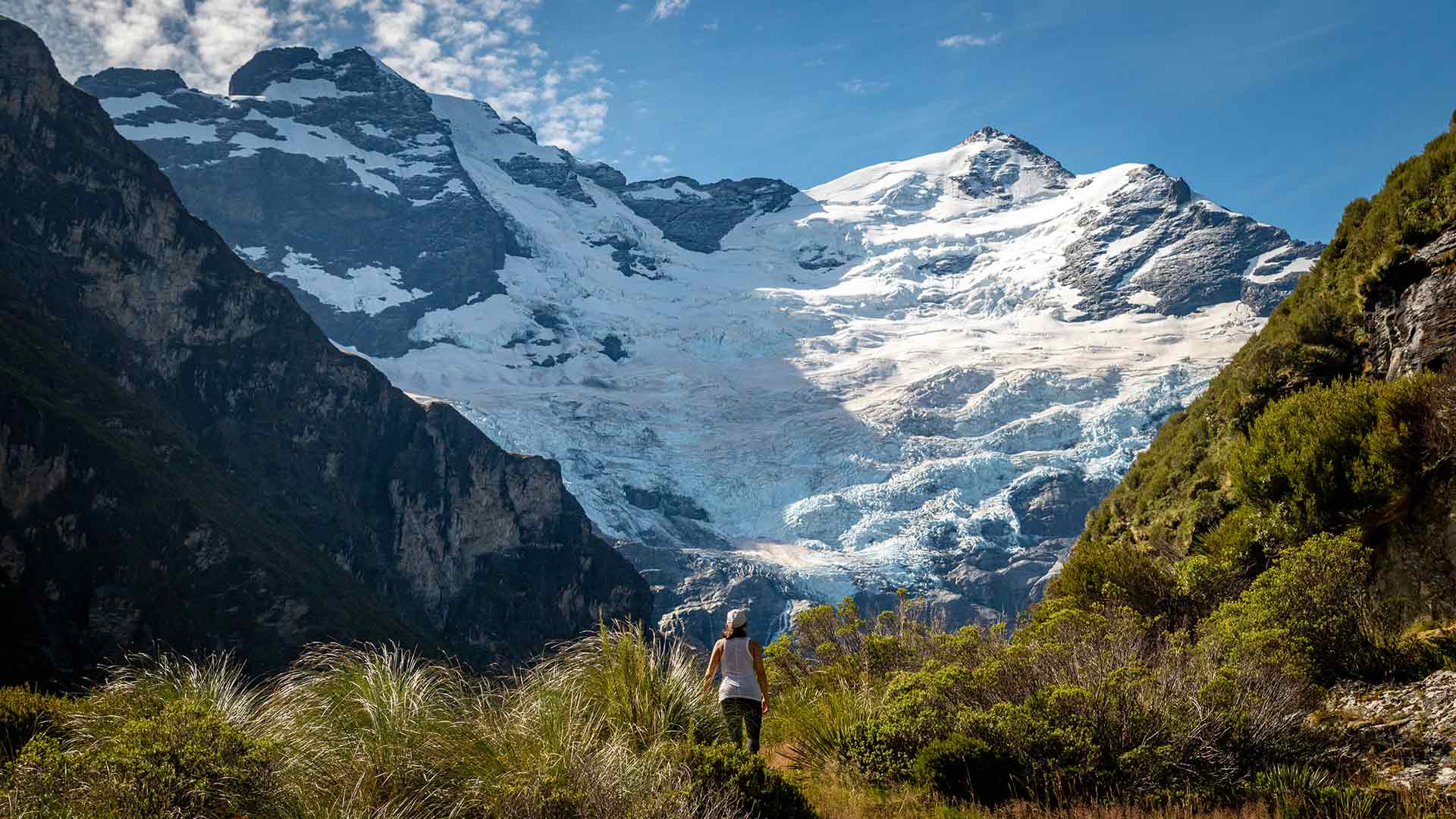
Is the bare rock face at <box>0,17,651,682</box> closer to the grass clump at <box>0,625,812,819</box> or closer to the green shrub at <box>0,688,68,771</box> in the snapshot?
the green shrub at <box>0,688,68,771</box>

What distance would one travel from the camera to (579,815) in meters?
7.75

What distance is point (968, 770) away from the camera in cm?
1005

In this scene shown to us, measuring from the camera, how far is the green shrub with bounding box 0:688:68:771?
972cm

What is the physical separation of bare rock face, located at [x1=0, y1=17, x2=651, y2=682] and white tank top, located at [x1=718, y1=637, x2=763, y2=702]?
3963 cm

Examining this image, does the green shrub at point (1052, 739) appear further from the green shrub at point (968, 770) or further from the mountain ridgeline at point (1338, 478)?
the mountain ridgeline at point (1338, 478)

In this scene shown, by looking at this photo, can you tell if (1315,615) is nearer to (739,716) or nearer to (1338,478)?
(1338,478)

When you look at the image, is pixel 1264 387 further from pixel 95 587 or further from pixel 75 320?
pixel 75 320

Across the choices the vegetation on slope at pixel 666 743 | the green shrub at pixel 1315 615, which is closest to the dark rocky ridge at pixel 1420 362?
the green shrub at pixel 1315 615

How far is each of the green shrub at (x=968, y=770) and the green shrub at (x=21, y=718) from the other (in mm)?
8792

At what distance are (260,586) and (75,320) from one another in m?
40.8

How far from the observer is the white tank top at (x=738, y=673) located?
37.8 ft

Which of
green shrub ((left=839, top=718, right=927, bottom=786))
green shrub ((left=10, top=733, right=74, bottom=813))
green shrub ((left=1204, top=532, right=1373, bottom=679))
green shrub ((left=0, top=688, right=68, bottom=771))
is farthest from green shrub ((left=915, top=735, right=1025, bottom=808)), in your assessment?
green shrub ((left=0, top=688, right=68, bottom=771))

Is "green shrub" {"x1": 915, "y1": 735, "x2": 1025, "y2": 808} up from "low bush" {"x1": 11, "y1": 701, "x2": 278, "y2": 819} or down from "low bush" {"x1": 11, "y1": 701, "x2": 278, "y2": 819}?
down

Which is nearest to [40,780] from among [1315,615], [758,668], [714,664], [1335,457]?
[714,664]
